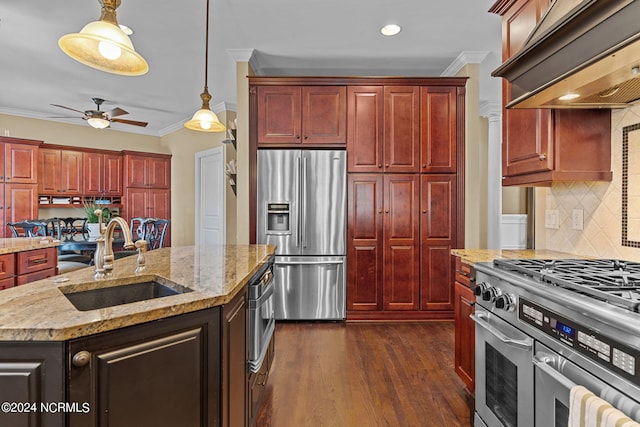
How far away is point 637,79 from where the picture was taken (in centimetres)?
137

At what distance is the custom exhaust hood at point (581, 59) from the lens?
1116 mm

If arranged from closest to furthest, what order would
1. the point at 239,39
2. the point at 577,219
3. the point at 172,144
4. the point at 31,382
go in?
the point at 31,382 < the point at 577,219 < the point at 239,39 < the point at 172,144

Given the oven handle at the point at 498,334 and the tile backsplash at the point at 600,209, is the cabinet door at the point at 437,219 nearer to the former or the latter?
the tile backsplash at the point at 600,209

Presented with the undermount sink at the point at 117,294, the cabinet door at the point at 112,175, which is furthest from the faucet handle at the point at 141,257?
the cabinet door at the point at 112,175

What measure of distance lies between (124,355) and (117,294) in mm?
537

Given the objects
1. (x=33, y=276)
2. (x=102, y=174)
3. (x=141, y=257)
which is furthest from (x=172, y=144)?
(x=141, y=257)

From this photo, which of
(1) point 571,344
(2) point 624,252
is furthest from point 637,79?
(1) point 571,344

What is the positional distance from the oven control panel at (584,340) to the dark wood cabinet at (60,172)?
6.83 metres

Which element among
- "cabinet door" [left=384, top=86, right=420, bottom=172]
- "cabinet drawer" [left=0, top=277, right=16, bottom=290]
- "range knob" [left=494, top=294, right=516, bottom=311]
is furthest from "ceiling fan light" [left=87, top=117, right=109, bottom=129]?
"range knob" [left=494, top=294, right=516, bottom=311]

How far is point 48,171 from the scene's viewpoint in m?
5.50

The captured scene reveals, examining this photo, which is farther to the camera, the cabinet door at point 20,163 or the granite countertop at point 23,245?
the cabinet door at point 20,163

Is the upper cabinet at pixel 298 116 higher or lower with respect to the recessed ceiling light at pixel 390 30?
lower

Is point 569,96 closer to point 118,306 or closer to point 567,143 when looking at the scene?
point 567,143

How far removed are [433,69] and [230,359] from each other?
3.95 metres
